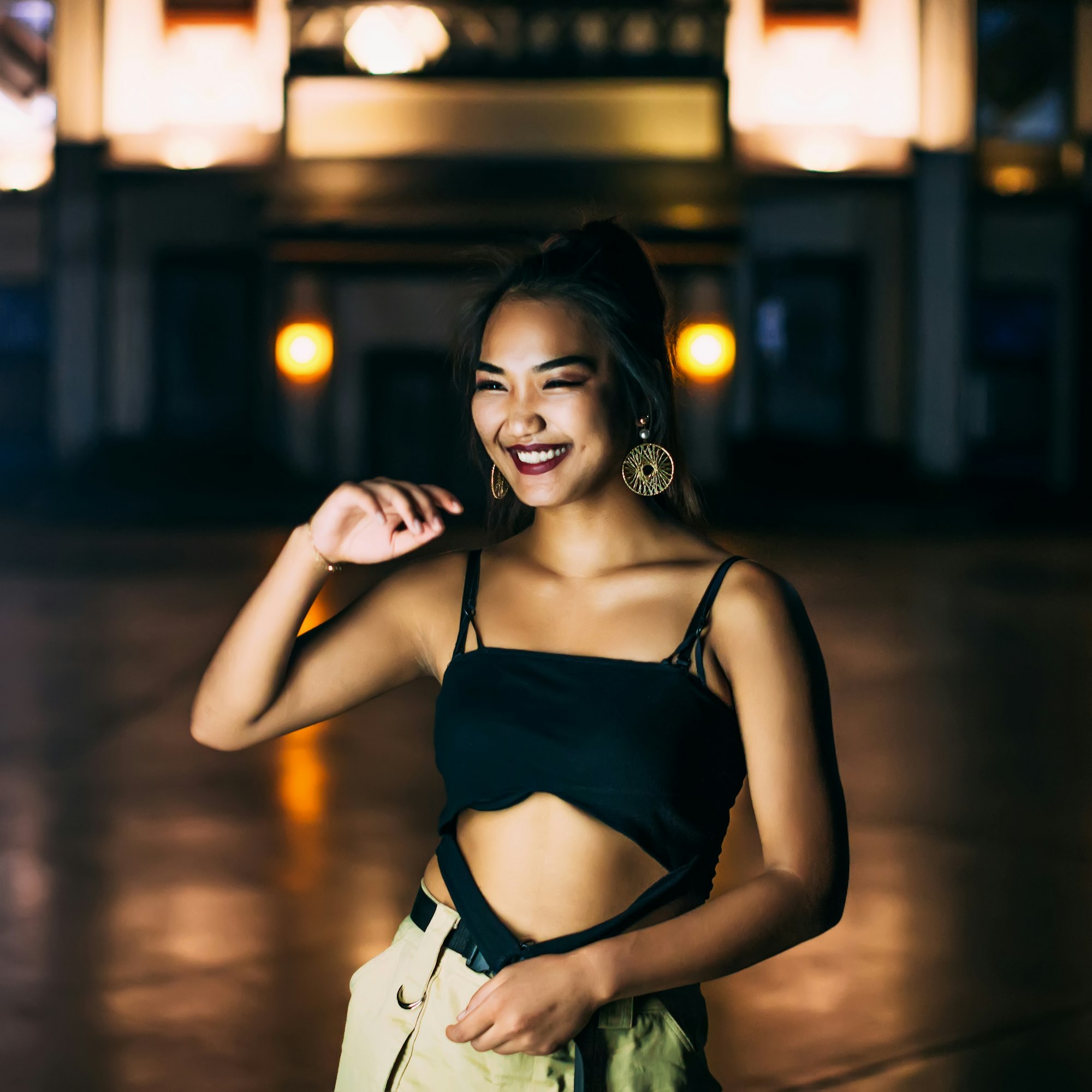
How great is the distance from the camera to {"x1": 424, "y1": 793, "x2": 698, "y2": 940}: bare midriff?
1.48 metres

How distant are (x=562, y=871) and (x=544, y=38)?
1635 centimetres

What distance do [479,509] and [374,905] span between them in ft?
40.8

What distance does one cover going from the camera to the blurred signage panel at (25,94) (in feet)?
59.9

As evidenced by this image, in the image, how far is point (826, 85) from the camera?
58.5 feet

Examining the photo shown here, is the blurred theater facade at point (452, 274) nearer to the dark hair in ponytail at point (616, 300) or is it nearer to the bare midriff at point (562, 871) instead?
the dark hair in ponytail at point (616, 300)

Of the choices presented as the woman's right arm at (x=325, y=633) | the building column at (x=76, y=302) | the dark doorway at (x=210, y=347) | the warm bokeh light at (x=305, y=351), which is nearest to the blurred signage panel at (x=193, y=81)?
the building column at (x=76, y=302)

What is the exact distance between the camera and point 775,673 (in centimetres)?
144

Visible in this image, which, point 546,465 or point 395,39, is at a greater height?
point 395,39

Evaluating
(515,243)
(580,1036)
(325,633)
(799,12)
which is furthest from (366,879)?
(799,12)

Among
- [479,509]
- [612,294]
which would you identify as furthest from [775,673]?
[479,509]

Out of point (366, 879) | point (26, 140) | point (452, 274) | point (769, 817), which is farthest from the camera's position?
point (26, 140)

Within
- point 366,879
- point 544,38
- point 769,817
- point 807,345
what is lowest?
point 366,879

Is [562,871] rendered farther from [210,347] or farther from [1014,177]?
[1014,177]

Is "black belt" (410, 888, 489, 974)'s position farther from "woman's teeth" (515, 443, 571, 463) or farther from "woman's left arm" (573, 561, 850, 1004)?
"woman's teeth" (515, 443, 571, 463)
